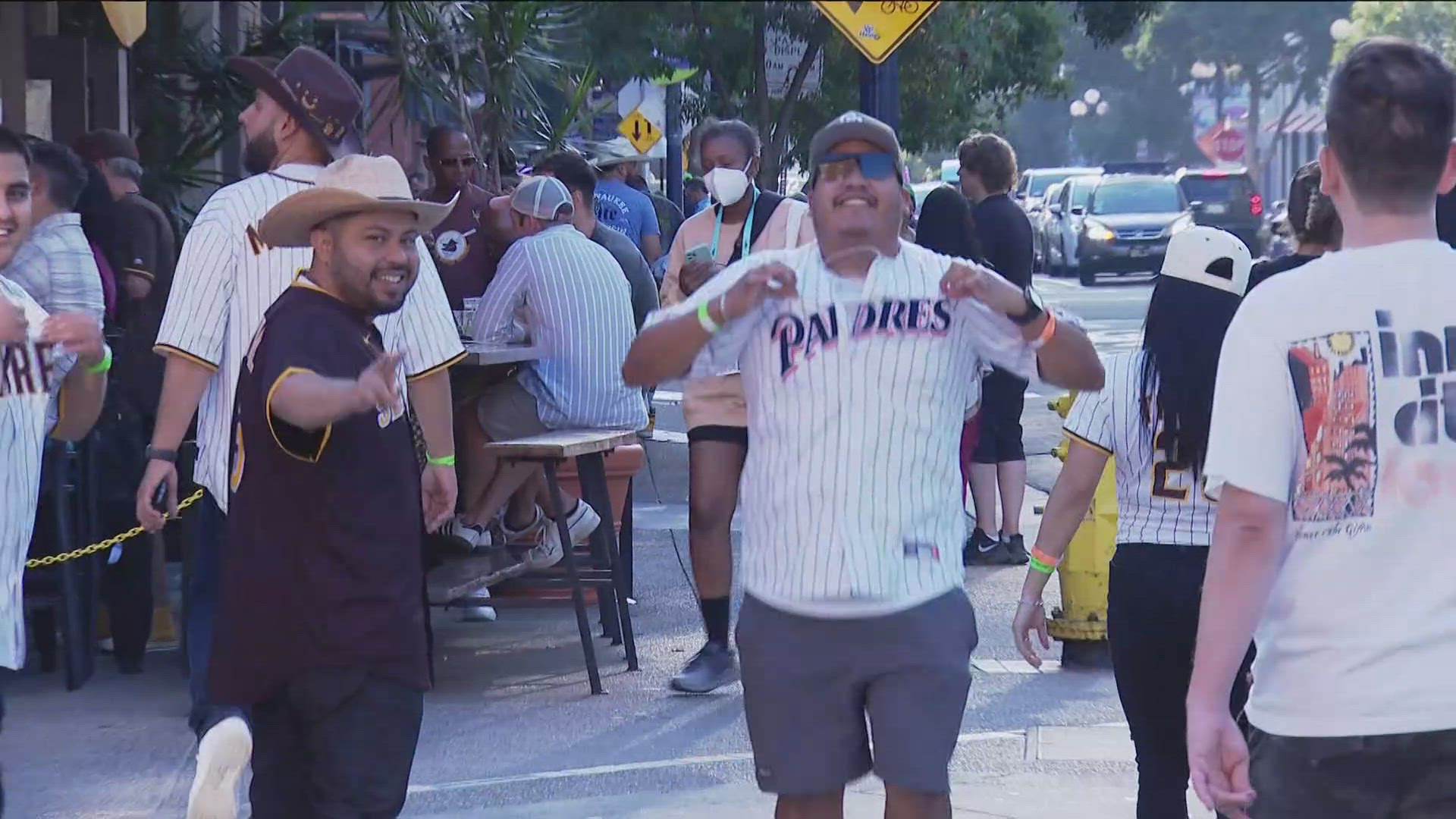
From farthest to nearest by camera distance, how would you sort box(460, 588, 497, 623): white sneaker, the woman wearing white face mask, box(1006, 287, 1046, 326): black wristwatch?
1. box(460, 588, 497, 623): white sneaker
2. the woman wearing white face mask
3. box(1006, 287, 1046, 326): black wristwatch

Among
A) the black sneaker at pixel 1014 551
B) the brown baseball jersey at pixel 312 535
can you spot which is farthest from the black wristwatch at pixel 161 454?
the black sneaker at pixel 1014 551

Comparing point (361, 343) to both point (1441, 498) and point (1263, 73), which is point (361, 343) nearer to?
point (1441, 498)

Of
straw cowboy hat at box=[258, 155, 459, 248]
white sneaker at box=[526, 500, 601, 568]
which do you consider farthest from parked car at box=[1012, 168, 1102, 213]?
straw cowboy hat at box=[258, 155, 459, 248]

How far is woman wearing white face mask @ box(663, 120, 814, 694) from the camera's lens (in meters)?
7.22

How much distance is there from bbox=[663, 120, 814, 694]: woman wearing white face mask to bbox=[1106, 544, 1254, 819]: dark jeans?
248 cm

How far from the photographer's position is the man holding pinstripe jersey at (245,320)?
546 centimetres

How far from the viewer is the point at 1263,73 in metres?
77.9

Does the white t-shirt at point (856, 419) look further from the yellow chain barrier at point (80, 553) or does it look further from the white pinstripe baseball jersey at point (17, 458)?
the yellow chain barrier at point (80, 553)

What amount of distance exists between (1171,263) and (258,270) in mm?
2285

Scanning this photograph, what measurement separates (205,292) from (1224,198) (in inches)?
1336

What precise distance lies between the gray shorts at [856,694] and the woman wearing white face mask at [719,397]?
9.17 ft

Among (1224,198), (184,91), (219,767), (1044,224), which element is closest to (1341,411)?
(219,767)

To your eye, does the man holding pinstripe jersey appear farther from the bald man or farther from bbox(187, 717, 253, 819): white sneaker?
the bald man

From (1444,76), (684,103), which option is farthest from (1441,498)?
(684,103)
